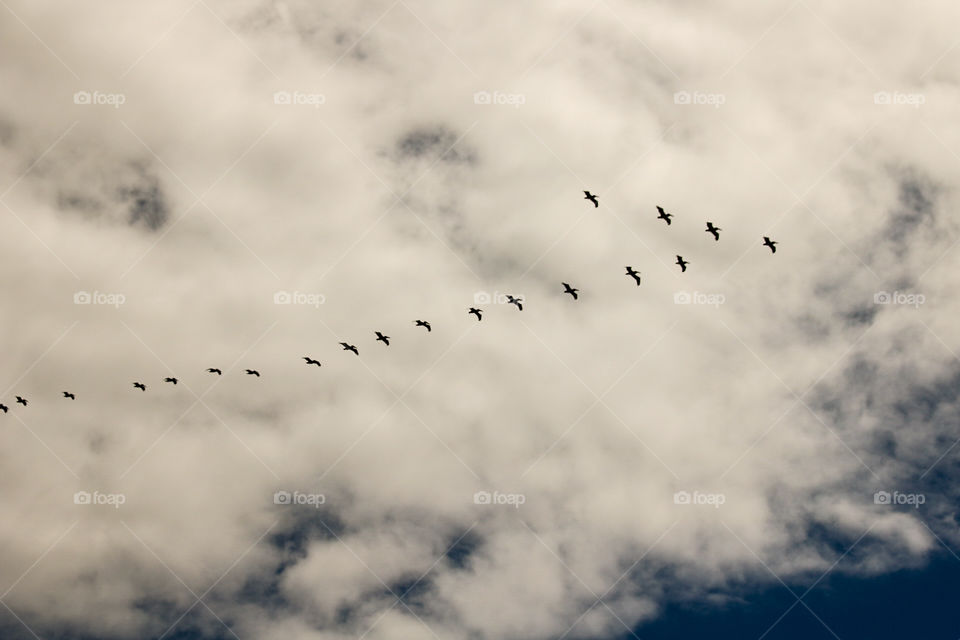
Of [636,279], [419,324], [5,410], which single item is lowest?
[5,410]

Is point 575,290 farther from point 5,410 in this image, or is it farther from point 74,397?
point 5,410

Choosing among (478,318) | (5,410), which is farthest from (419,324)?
(5,410)

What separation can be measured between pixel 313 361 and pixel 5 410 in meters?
42.0

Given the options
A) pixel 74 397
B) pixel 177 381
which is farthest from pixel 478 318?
pixel 74 397

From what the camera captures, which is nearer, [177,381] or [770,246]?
[770,246]

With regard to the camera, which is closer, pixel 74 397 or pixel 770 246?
pixel 770 246

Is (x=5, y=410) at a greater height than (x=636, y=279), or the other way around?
(x=636, y=279)

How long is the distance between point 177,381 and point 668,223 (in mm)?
68347

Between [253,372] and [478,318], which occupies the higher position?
[478,318]

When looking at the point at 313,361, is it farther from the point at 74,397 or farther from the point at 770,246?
the point at 770,246

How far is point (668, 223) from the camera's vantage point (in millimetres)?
118125


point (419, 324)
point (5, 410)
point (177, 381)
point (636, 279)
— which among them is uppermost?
point (636, 279)

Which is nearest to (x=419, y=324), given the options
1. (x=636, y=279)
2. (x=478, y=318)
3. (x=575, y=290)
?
(x=478, y=318)

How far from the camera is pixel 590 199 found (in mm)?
120688
